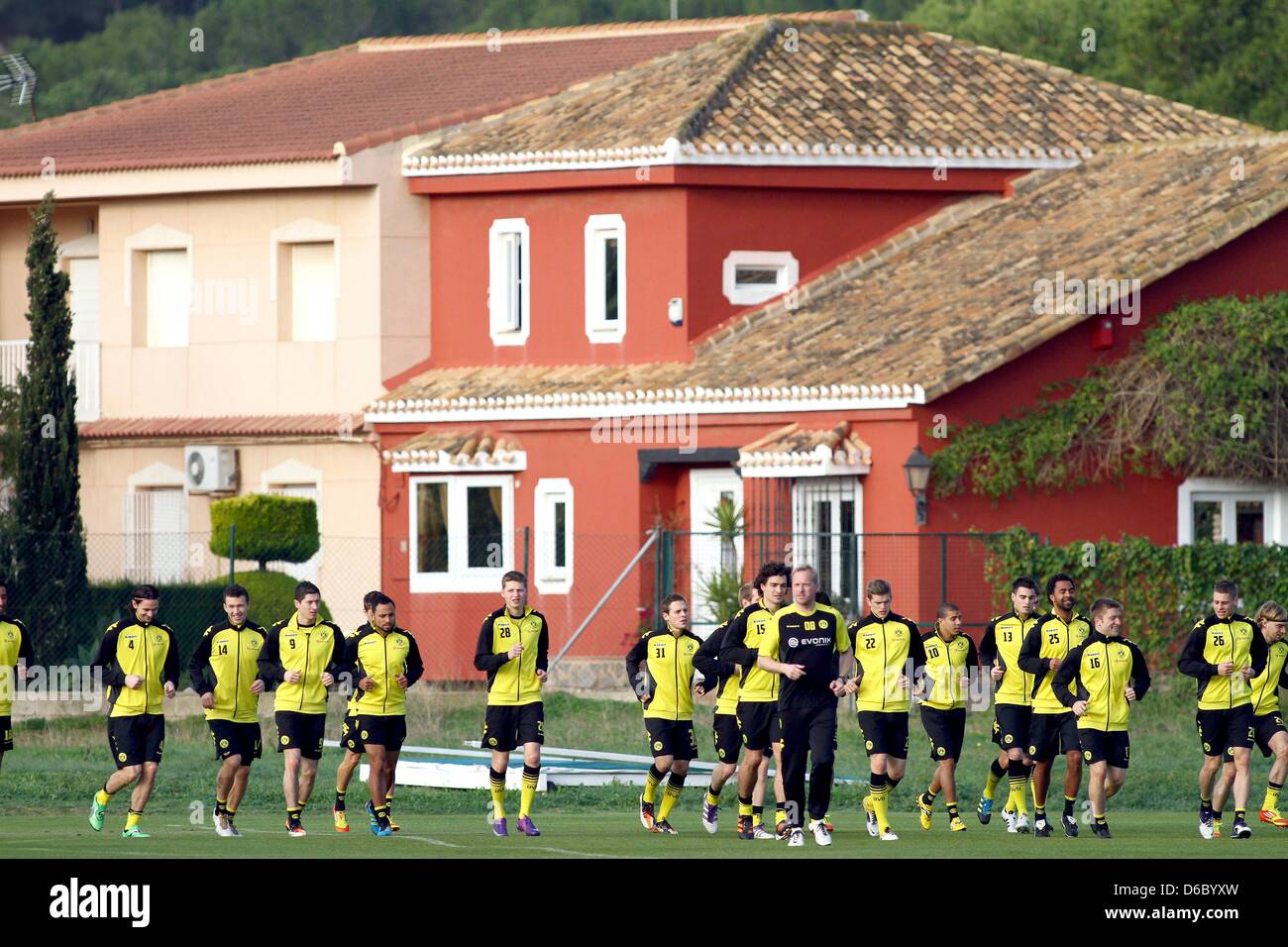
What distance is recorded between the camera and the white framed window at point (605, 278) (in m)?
37.0

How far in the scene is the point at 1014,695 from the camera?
848 inches

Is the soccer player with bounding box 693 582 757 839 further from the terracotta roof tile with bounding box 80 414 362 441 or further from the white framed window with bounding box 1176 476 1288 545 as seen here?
the terracotta roof tile with bounding box 80 414 362 441

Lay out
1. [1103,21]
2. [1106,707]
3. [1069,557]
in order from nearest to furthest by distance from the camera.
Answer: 1. [1106,707]
2. [1069,557]
3. [1103,21]

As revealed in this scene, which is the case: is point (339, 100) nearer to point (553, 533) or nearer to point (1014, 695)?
point (553, 533)

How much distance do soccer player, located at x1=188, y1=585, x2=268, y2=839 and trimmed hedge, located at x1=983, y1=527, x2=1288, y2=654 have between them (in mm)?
12821

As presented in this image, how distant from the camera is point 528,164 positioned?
37156 mm

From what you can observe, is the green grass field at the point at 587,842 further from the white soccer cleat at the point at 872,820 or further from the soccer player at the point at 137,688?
the soccer player at the point at 137,688

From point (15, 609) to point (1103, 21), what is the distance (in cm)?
3255

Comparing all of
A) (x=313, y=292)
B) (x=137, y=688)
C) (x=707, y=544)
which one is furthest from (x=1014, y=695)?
(x=313, y=292)

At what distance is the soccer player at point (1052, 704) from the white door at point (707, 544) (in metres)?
11.5

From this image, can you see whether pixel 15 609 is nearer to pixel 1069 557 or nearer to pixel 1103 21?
pixel 1069 557

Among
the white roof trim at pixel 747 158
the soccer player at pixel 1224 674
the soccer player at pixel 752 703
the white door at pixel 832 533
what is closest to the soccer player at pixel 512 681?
the soccer player at pixel 752 703
